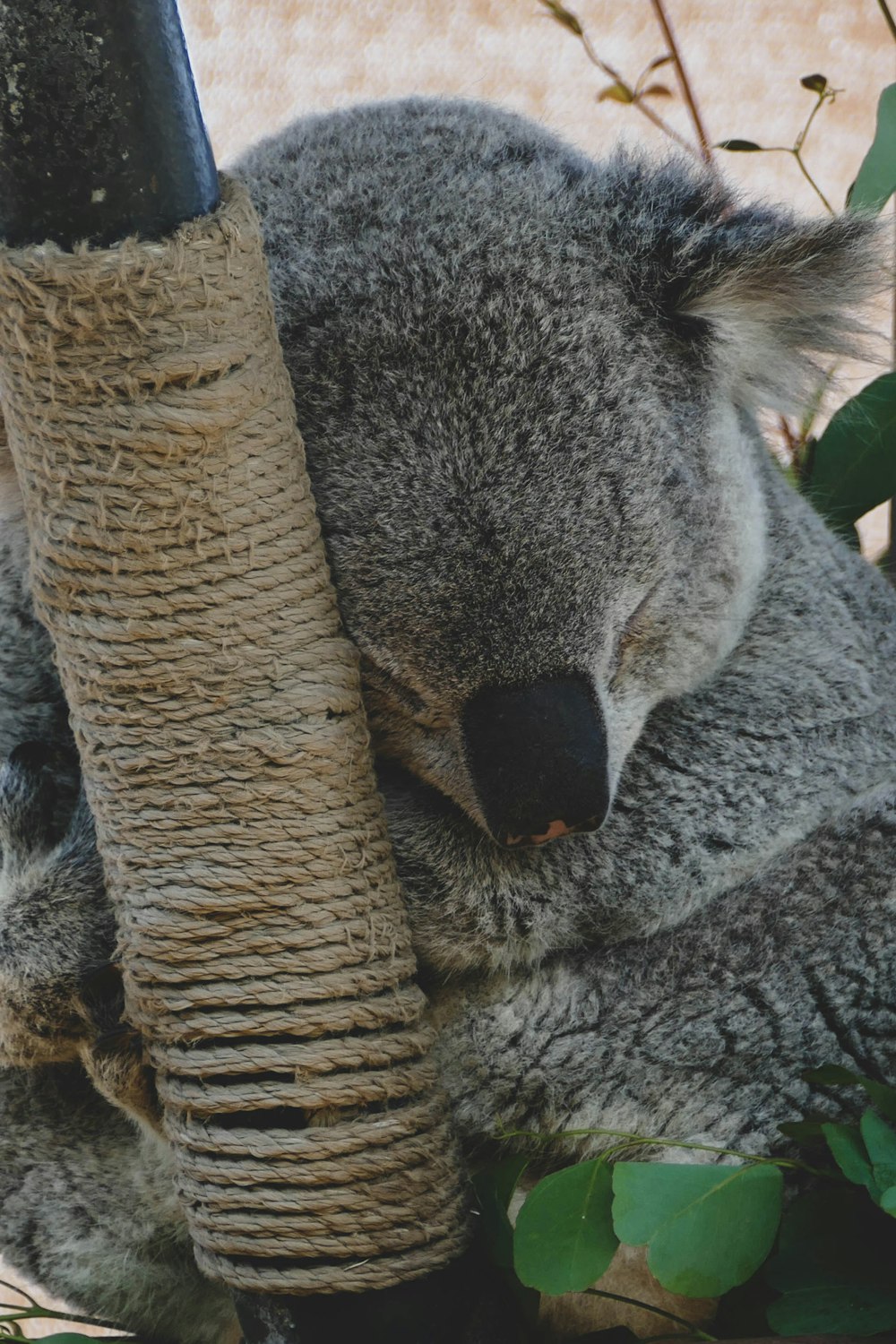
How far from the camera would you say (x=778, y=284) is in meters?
1.85

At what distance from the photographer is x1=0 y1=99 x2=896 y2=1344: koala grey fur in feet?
5.38

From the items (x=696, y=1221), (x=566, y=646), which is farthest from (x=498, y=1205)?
(x=566, y=646)

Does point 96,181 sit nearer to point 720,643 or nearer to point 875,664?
point 720,643

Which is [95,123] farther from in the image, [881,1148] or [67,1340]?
[67,1340]

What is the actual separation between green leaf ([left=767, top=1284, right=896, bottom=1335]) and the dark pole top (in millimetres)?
1294

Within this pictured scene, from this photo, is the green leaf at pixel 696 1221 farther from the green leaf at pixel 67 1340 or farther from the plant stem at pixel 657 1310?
the green leaf at pixel 67 1340

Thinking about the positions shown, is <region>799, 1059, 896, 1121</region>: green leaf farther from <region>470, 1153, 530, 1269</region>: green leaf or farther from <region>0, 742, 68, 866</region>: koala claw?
<region>0, 742, 68, 866</region>: koala claw

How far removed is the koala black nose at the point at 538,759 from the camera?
5.09 feet

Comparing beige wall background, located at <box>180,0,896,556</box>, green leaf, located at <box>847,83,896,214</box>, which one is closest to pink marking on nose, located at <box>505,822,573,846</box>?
green leaf, located at <box>847,83,896,214</box>

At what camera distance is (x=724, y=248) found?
1.80 metres

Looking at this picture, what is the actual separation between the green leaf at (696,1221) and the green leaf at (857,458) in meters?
1.47

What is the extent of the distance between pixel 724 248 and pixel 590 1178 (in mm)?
1152

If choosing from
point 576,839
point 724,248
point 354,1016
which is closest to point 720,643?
point 576,839

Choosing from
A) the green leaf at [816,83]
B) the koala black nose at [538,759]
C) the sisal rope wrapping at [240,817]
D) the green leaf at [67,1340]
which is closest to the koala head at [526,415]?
the koala black nose at [538,759]
